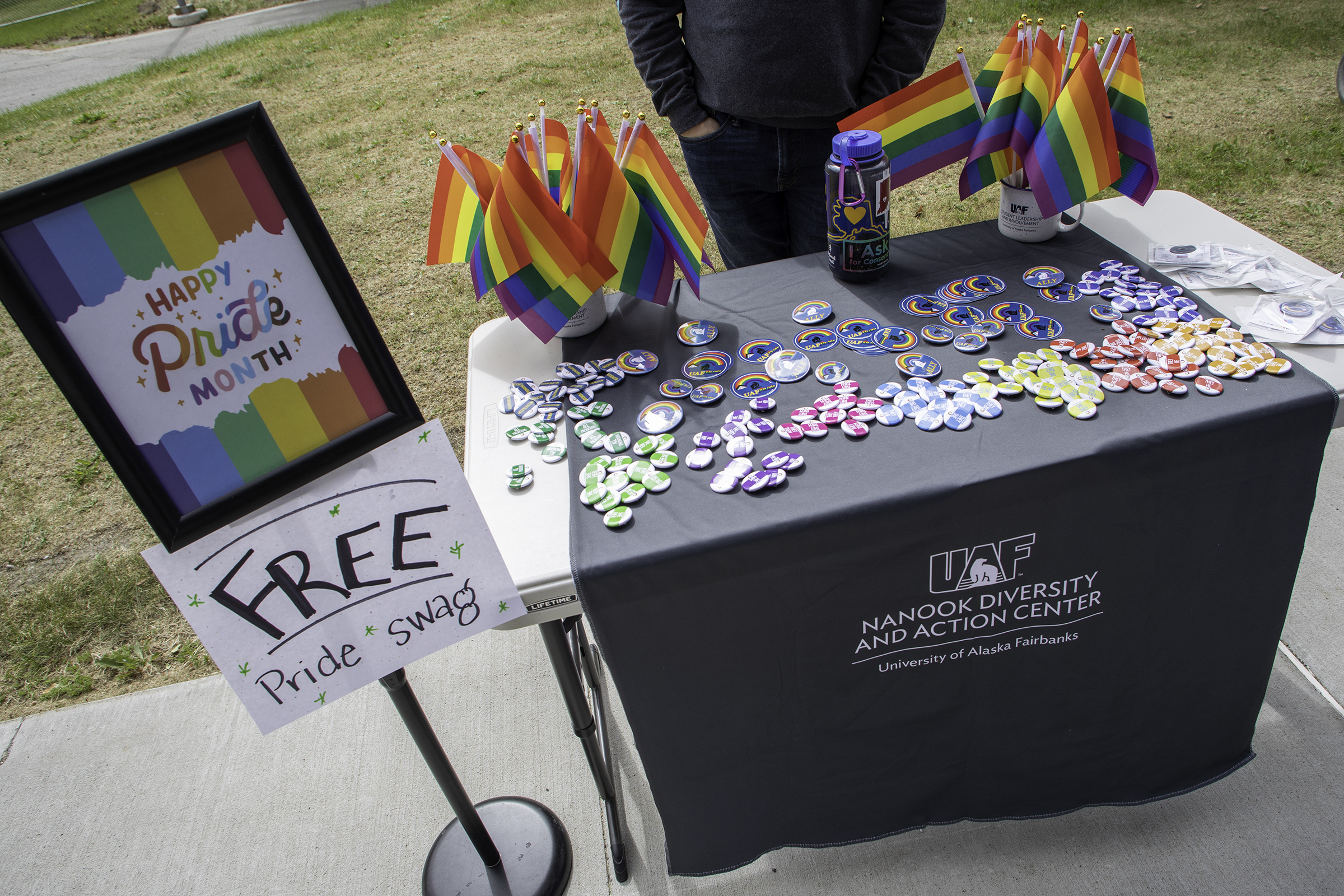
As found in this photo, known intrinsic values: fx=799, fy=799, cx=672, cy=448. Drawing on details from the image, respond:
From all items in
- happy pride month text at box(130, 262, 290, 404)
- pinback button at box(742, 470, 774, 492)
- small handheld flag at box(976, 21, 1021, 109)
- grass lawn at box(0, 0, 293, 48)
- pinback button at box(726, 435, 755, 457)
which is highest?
grass lawn at box(0, 0, 293, 48)

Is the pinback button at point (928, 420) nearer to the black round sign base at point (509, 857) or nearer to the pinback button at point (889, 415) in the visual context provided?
the pinback button at point (889, 415)

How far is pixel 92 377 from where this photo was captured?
801mm

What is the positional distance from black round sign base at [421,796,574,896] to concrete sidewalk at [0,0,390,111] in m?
10.6

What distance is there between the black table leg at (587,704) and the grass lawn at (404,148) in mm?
1172

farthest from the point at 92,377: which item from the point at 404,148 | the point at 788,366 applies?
the point at 404,148

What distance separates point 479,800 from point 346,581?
1041 millimetres

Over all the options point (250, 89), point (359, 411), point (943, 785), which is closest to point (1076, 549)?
point (943, 785)

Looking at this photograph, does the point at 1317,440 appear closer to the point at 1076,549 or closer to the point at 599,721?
the point at 1076,549

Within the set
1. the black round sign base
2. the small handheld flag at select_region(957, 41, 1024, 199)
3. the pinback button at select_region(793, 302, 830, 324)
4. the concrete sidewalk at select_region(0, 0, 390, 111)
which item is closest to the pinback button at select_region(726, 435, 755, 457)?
the pinback button at select_region(793, 302, 830, 324)

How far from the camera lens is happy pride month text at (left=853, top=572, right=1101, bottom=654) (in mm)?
1257

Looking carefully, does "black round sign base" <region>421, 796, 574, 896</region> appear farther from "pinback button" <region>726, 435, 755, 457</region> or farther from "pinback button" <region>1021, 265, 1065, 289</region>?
"pinback button" <region>1021, 265, 1065, 289</region>

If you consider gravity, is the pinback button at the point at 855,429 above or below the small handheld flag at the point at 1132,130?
Result: below

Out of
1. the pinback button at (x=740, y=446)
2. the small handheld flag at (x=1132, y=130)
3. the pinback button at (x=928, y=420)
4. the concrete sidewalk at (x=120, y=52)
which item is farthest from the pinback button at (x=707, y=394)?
the concrete sidewalk at (x=120, y=52)

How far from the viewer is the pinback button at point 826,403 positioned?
130 cm
